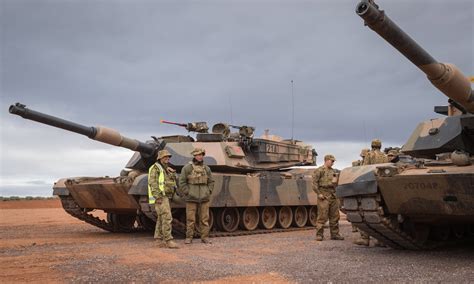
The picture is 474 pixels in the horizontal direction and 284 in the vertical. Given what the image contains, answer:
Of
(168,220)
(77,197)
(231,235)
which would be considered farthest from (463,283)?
(77,197)

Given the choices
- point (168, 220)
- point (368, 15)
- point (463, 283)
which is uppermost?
point (368, 15)

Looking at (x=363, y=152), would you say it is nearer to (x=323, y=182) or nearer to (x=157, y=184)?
(x=323, y=182)

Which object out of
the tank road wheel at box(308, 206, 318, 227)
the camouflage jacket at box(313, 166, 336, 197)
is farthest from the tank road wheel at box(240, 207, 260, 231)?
the camouflage jacket at box(313, 166, 336, 197)

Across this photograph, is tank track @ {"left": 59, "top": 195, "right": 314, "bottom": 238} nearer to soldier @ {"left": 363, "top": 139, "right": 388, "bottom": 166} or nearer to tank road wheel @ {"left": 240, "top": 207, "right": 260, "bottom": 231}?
tank road wheel @ {"left": 240, "top": 207, "right": 260, "bottom": 231}

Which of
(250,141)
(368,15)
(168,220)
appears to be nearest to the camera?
(368,15)

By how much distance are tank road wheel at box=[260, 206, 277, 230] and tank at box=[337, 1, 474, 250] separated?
6.03 metres

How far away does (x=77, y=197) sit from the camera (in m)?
15.4

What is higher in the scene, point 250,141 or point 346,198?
point 250,141

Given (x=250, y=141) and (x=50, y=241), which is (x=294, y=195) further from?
(x=50, y=241)

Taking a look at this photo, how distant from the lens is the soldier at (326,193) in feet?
40.8

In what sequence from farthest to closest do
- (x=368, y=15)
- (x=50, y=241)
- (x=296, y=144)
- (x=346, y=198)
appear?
(x=296, y=144) → (x=50, y=241) → (x=346, y=198) → (x=368, y=15)

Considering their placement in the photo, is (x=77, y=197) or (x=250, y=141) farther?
(x=250, y=141)

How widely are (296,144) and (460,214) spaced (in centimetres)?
1009

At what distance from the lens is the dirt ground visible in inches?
286
